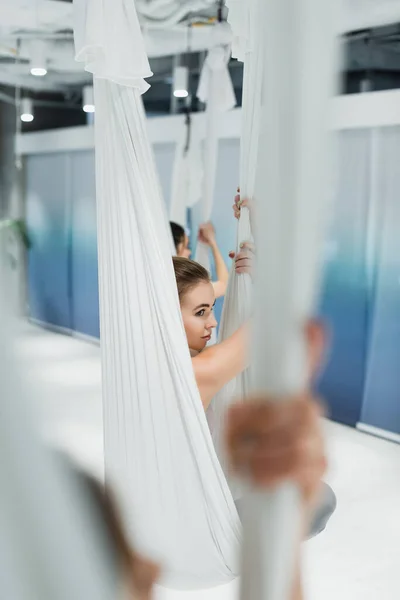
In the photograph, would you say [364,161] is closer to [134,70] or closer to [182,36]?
[182,36]

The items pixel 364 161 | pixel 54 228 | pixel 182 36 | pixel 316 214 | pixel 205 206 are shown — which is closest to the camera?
pixel 316 214

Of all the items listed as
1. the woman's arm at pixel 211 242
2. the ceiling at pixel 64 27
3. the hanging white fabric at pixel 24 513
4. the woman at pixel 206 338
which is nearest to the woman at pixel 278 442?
the hanging white fabric at pixel 24 513

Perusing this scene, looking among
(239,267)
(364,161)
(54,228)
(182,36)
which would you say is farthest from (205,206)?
(54,228)

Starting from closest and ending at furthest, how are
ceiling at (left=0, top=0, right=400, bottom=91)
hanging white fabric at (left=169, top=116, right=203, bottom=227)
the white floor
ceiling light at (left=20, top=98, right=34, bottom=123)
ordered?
the white floor
ceiling at (left=0, top=0, right=400, bottom=91)
hanging white fabric at (left=169, top=116, right=203, bottom=227)
ceiling light at (left=20, top=98, right=34, bottom=123)

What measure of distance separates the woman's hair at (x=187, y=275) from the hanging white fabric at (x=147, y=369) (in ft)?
0.53

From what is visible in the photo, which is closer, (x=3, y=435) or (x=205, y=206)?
(x=3, y=435)

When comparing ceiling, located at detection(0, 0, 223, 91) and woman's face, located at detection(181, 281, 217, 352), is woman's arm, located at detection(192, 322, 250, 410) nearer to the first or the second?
woman's face, located at detection(181, 281, 217, 352)

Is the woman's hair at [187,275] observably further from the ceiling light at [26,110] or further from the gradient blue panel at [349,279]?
the ceiling light at [26,110]

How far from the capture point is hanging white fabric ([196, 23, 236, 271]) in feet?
9.88

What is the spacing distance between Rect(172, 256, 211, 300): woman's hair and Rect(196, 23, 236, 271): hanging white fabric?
1.34 meters

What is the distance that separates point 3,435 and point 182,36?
14.0 ft

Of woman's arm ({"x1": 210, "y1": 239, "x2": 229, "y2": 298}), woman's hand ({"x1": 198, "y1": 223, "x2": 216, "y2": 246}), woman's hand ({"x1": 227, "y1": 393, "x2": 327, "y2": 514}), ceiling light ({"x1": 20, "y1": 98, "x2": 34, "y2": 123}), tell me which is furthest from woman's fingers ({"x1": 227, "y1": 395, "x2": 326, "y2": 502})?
ceiling light ({"x1": 20, "y1": 98, "x2": 34, "y2": 123})

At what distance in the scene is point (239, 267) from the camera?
5.34ft

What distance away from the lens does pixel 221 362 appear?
152 cm
